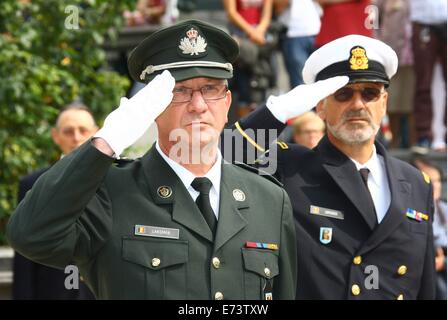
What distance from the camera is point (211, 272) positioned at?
11.7 ft

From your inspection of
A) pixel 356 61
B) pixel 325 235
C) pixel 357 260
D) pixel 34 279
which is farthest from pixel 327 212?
Result: pixel 34 279

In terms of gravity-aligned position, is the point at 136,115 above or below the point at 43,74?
below

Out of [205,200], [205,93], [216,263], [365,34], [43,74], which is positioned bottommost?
[216,263]

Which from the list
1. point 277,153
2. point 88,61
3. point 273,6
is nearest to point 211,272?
point 277,153

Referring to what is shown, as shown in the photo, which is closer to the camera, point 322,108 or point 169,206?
point 169,206

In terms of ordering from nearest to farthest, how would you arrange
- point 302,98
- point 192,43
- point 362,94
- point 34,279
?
point 192,43
point 302,98
point 362,94
point 34,279

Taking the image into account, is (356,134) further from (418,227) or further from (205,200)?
(205,200)

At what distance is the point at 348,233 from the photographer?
15.1 ft

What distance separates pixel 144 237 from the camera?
3590 millimetres

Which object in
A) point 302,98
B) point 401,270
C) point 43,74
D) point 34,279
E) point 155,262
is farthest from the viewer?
point 43,74

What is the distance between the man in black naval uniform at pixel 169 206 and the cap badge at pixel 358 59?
39.9 inches

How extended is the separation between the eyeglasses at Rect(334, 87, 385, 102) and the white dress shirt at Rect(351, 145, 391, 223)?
0.25 m

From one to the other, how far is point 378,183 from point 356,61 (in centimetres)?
54

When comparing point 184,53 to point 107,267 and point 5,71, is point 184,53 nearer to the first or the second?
point 107,267
